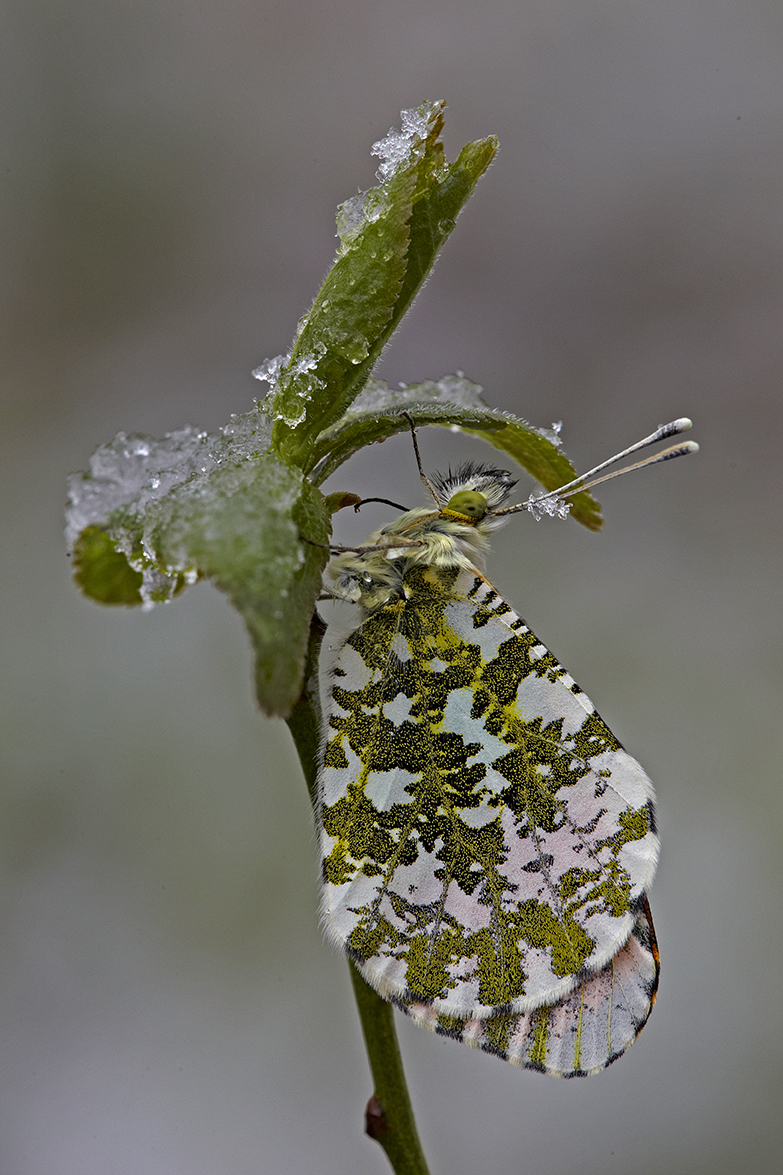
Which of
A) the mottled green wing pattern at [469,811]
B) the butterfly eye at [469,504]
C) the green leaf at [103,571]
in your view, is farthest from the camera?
the butterfly eye at [469,504]

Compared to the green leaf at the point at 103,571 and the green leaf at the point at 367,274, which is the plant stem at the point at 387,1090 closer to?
the green leaf at the point at 103,571

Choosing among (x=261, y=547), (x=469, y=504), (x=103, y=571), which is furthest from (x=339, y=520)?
(x=261, y=547)

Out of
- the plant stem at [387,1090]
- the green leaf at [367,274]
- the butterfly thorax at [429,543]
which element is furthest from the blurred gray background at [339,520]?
the green leaf at [367,274]

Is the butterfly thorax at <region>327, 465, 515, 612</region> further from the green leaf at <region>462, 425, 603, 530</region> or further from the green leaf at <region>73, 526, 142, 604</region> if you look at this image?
the green leaf at <region>73, 526, 142, 604</region>

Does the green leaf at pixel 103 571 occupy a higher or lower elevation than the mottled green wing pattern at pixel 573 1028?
higher

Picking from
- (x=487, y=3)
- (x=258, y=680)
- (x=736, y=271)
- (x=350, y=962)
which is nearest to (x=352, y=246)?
(x=258, y=680)

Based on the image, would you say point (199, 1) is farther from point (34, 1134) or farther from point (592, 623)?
point (34, 1134)

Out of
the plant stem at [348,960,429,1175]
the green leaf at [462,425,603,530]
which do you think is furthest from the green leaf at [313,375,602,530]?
the plant stem at [348,960,429,1175]
